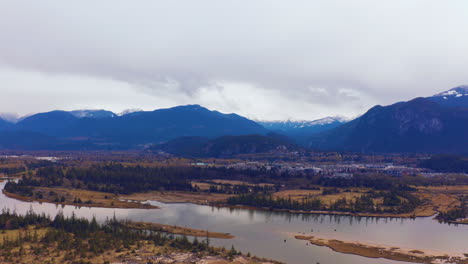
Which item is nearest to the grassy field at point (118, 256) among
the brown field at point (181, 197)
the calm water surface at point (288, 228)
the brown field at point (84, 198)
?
the calm water surface at point (288, 228)

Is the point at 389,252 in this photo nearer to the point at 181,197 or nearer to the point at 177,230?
the point at 177,230

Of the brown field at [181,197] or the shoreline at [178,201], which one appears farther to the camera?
the brown field at [181,197]

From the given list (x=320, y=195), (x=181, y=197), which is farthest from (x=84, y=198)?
(x=320, y=195)

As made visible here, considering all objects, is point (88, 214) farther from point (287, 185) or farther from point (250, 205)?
point (287, 185)

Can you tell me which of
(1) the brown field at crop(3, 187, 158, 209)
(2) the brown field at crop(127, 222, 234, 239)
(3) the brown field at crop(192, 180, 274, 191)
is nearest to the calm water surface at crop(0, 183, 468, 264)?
(2) the brown field at crop(127, 222, 234, 239)

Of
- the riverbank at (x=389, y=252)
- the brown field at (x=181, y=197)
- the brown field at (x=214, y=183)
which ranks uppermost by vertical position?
the brown field at (x=214, y=183)

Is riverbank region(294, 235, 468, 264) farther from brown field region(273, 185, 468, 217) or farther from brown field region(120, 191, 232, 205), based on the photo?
brown field region(120, 191, 232, 205)

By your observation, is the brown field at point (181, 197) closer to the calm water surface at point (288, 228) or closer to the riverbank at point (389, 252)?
the calm water surface at point (288, 228)
